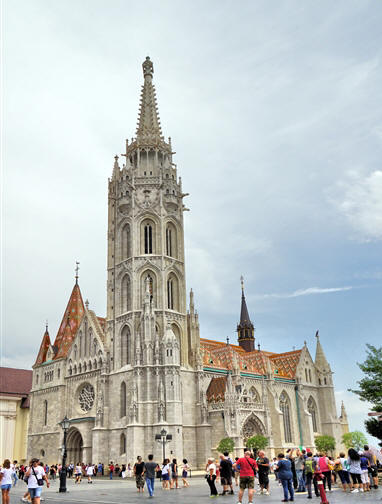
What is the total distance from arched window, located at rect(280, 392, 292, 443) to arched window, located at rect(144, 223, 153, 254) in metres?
22.1

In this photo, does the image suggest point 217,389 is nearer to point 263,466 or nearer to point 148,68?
point 263,466

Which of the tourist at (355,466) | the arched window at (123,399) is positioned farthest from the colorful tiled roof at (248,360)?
the tourist at (355,466)

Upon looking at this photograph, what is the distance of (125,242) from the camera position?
176 feet

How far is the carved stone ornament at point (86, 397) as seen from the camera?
4982cm

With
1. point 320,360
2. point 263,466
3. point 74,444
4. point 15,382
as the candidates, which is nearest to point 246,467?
point 263,466

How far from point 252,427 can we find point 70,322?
23149 mm

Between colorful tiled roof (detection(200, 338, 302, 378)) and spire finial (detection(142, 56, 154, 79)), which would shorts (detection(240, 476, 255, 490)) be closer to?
colorful tiled roof (detection(200, 338, 302, 378))

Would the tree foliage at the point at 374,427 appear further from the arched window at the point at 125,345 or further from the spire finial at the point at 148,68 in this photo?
the spire finial at the point at 148,68

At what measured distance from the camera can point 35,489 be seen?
14.8 m

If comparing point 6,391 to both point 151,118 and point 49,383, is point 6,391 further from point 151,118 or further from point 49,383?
point 151,118

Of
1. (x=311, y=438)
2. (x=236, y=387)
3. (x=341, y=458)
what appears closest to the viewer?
(x=341, y=458)

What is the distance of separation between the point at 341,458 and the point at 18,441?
52334mm

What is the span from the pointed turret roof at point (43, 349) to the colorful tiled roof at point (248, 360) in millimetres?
17896

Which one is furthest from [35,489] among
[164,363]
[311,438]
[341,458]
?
[311,438]
